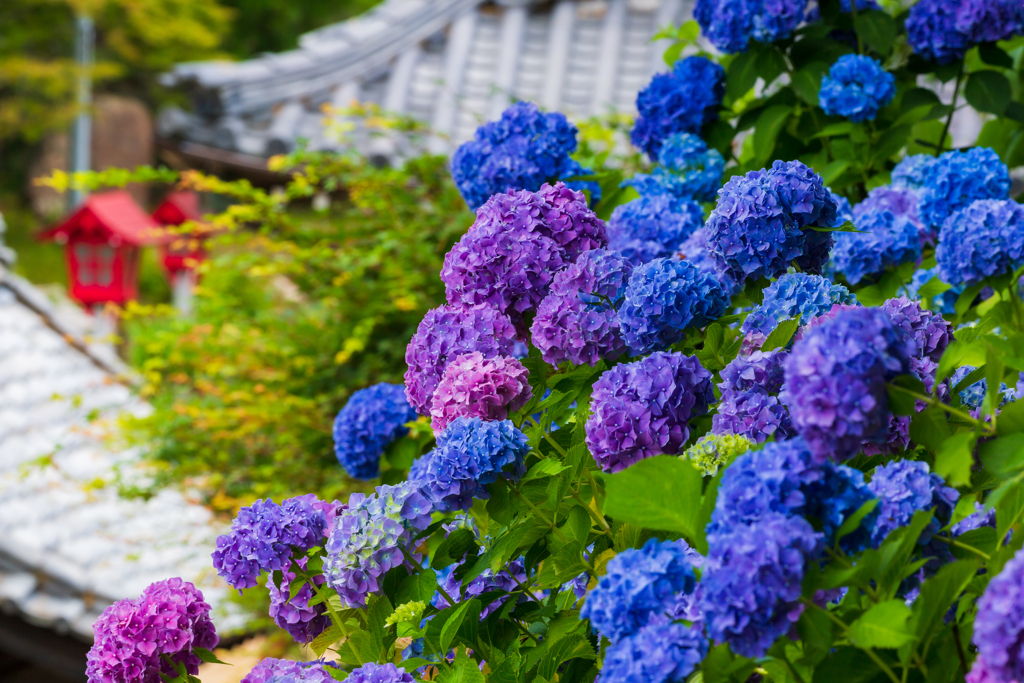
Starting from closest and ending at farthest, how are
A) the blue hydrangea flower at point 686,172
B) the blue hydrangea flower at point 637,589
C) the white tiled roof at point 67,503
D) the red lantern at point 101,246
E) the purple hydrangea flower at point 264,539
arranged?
the blue hydrangea flower at point 637,589 < the purple hydrangea flower at point 264,539 < the blue hydrangea flower at point 686,172 < the white tiled roof at point 67,503 < the red lantern at point 101,246

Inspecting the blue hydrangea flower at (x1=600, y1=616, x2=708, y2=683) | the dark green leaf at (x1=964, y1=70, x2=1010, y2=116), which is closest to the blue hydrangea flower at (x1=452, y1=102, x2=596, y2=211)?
the dark green leaf at (x1=964, y1=70, x2=1010, y2=116)

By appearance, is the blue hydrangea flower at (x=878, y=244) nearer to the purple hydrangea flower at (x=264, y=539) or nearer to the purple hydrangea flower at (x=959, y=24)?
the purple hydrangea flower at (x=959, y=24)

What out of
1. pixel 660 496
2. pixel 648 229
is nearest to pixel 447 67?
pixel 648 229

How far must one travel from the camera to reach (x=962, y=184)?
124cm

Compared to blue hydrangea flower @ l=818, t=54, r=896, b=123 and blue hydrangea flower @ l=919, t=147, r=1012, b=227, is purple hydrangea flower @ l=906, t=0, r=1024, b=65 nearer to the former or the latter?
blue hydrangea flower @ l=818, t=54, r=896, b=123

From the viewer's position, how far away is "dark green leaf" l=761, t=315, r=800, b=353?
31.2 inches

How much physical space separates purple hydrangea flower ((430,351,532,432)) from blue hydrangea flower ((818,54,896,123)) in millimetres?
840

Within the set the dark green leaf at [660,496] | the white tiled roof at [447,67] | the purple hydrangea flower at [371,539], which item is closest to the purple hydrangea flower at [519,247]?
the purple hydrangea flower at [371,539]

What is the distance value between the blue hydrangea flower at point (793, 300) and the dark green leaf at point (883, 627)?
327mm

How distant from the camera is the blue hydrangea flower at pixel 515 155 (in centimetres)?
135

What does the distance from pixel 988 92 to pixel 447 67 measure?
3456 millimetres

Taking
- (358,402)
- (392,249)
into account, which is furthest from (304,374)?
(358,402)

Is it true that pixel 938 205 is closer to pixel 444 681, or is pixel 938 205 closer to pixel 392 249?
pixel 444 681

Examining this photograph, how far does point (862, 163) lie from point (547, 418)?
34.6 inches
